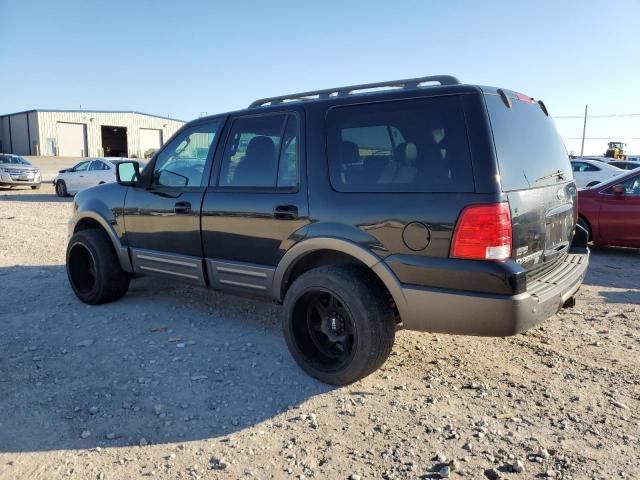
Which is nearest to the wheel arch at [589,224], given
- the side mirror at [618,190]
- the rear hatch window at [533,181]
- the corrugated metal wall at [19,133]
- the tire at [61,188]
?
the side mirror at [618,190]

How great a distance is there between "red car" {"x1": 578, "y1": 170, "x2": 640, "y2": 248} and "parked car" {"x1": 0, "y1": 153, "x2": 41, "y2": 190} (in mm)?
22092

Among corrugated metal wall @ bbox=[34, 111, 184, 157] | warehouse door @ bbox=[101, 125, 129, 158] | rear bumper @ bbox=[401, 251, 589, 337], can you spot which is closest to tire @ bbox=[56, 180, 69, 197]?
rear bumper @ bbox=[401, 251, 589, 337]

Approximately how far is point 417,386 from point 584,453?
109 cm

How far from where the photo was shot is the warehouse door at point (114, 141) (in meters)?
52.5

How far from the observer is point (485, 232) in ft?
9.26

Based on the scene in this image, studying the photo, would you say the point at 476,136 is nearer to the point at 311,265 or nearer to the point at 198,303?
the point at 311,265

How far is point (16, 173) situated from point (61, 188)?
4434mm

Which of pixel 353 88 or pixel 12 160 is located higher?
pixel 353 88

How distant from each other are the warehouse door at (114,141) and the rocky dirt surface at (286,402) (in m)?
52.4

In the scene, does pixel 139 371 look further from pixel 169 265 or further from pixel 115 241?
pixel 115 241

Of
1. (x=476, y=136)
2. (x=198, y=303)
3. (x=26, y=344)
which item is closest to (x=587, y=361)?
(x=476, y=136)

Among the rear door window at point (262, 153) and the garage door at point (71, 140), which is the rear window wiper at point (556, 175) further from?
the garage door at point (71, 140)

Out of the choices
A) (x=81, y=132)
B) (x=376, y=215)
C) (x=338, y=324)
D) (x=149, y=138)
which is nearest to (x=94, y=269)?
(x=338, y=324)

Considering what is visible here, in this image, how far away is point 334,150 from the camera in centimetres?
348
